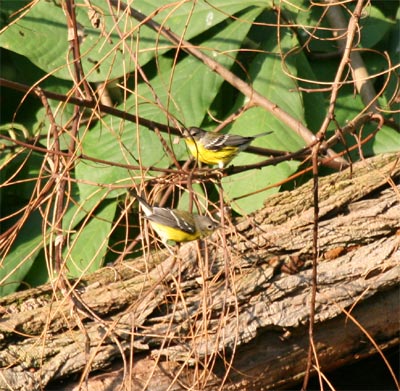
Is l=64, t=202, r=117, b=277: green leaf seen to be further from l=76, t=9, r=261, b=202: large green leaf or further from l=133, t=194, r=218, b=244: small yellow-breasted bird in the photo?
l=133, t=194, r=218, b=244: small yellow-breasted bird

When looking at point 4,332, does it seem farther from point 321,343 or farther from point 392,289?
point 392,289

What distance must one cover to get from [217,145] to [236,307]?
2.52ft

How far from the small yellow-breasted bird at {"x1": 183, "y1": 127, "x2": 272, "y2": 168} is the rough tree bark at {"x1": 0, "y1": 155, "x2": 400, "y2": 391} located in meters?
0.27

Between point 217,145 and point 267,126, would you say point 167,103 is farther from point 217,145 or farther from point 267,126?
point 267,126

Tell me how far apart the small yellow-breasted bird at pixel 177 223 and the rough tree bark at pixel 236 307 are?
6 cm

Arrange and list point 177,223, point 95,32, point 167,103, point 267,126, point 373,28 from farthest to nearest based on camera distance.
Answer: point 373,28
point 95,32
point 267,126
point 167,103
point 177,223

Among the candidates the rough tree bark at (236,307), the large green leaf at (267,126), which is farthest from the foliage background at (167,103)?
the rough tree bark at (236,307)

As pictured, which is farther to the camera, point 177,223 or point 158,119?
point 158,119

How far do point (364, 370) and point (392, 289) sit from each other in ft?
1.43

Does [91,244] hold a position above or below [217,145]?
below

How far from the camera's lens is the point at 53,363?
2322 millimetres

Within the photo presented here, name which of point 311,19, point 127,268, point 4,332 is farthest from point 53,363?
point 311,19

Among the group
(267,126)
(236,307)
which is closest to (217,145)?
(267,126)

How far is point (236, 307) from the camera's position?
7.49 feet
